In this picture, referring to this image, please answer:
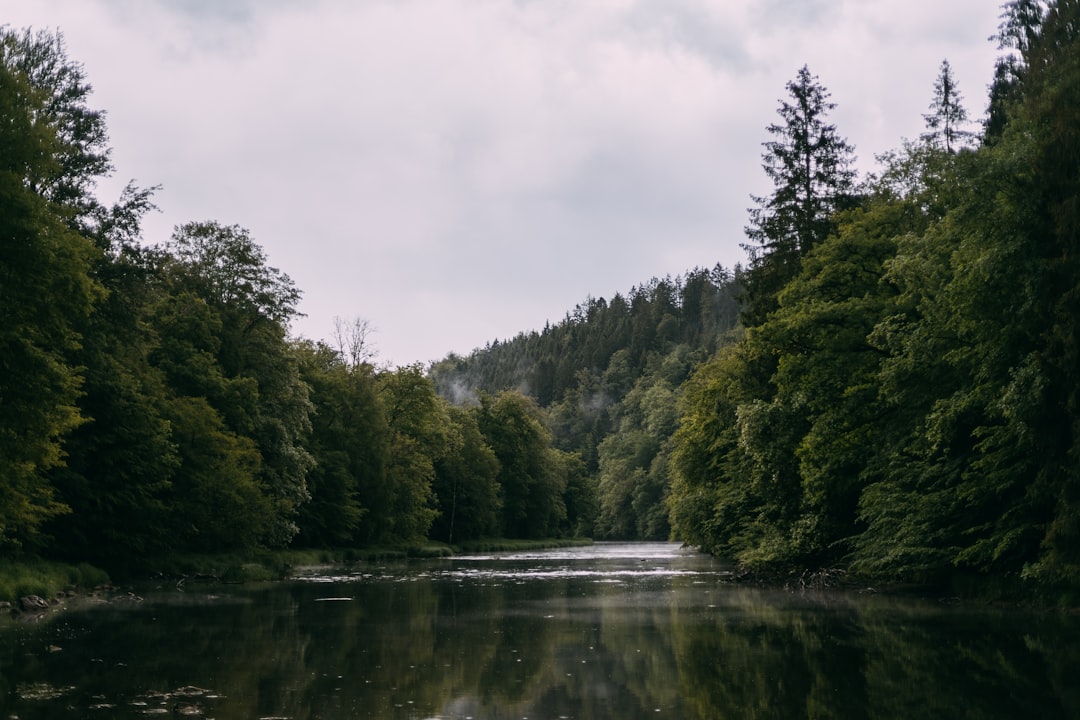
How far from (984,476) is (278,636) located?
17709 mm

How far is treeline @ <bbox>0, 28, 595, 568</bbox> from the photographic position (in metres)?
26.6

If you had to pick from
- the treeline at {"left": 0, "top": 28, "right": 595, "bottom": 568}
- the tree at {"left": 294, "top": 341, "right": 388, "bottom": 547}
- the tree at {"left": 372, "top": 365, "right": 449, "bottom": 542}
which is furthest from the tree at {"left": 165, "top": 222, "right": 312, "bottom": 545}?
the tree at {"left": 372, "top": 365, "right": 449, "bottom": 542}

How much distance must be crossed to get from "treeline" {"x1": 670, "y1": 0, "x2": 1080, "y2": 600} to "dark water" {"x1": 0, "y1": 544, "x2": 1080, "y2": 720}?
263 centimetres

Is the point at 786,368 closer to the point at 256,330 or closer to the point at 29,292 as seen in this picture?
the point at 29,292

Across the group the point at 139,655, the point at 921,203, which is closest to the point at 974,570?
the point at 921,203

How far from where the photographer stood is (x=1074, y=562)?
72.8ft

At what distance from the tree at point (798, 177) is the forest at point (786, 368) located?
0.33ft

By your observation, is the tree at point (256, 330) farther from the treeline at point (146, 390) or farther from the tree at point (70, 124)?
the tree at point (70, 124)

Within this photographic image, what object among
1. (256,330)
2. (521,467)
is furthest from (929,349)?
(521,467)

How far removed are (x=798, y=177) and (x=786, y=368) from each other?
13097 millimetres

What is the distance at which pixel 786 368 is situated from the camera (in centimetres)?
3603

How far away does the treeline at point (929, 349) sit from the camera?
23266 millimetres

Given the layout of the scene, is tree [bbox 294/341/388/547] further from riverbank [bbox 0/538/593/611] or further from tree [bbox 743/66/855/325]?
tree [bbox 743/66/855/325]

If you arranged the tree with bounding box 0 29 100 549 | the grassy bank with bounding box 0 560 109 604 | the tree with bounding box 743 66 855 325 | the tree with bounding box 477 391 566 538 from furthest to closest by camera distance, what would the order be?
the tree with bounding box 477 391 566 538 → the tree with bounding box 743 66 855 325 → the grassy bank with bounding box 0 560 109 604 → the tree with bounding box 0 29 100 549
